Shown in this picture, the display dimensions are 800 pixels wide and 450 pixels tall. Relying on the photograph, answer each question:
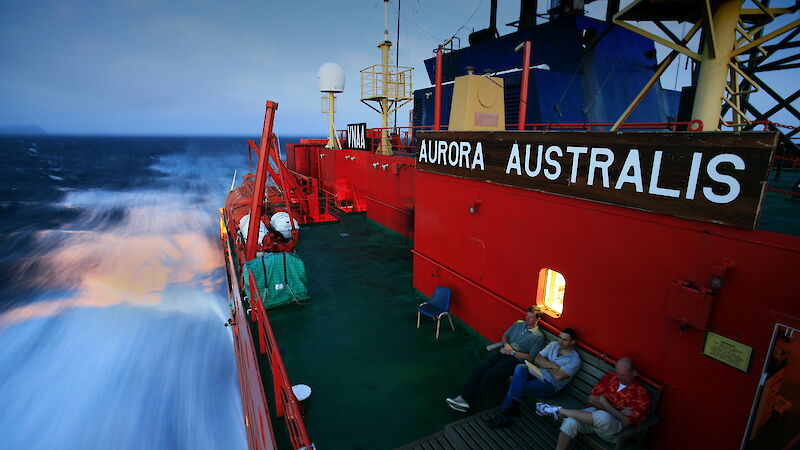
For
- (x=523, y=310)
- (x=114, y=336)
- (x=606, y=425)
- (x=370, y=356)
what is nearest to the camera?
(x=606, y=425)

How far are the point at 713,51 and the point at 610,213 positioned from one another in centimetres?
195

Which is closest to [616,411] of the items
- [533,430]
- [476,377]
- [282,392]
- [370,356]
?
[533,430]

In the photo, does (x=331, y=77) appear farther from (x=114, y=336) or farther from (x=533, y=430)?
(x=533, y=430)

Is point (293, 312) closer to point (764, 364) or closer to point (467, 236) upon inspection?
point (467, 236)

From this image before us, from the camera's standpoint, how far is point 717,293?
3609 mm

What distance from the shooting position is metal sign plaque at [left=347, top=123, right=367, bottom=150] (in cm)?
1780

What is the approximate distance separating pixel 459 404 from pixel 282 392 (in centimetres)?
231

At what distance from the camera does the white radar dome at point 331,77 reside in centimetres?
2033

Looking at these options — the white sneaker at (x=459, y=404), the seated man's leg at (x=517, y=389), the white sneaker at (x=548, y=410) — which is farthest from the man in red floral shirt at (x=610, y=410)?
the white sneaker at (x=459, y=404)

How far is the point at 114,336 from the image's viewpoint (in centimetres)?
1703

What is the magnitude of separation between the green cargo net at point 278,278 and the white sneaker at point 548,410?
5.37 meters

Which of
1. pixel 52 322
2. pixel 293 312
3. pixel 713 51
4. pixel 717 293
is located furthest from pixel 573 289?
pixel 52 322

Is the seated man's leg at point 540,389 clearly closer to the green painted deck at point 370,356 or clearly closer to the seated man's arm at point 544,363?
the seated man's arm at point 544,363

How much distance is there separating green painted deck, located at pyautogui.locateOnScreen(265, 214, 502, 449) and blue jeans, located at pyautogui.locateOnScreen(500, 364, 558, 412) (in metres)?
0.80
